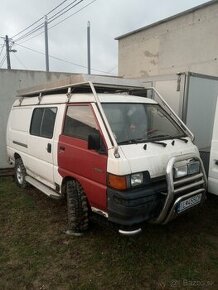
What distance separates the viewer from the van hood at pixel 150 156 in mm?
3373

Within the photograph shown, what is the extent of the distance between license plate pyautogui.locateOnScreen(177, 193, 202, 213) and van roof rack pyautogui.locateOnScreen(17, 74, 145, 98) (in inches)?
81.0

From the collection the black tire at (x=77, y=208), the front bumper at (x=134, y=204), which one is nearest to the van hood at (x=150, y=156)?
the front bumper at (x=134, y=204)

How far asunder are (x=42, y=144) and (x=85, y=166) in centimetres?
147

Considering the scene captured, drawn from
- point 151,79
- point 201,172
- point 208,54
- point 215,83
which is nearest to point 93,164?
point 201,172

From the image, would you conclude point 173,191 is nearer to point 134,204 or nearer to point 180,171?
point 180,171

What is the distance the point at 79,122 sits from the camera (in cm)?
413

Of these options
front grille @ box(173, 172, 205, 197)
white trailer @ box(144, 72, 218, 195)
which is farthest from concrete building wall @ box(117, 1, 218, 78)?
front grille @ box(173, 172, 205, 197)

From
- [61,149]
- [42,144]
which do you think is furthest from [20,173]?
[61,149]

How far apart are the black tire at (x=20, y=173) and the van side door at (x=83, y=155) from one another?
2099 mm

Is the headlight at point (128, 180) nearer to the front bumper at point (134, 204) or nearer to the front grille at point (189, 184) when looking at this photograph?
the front bumper at point (134, 204)

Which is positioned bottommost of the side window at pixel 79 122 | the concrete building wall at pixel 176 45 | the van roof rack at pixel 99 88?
the side window at pixel 79 122

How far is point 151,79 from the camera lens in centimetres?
601

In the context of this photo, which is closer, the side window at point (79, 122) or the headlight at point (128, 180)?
the headlight at point (128, 180)

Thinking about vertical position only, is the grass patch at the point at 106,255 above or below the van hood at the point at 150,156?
below
